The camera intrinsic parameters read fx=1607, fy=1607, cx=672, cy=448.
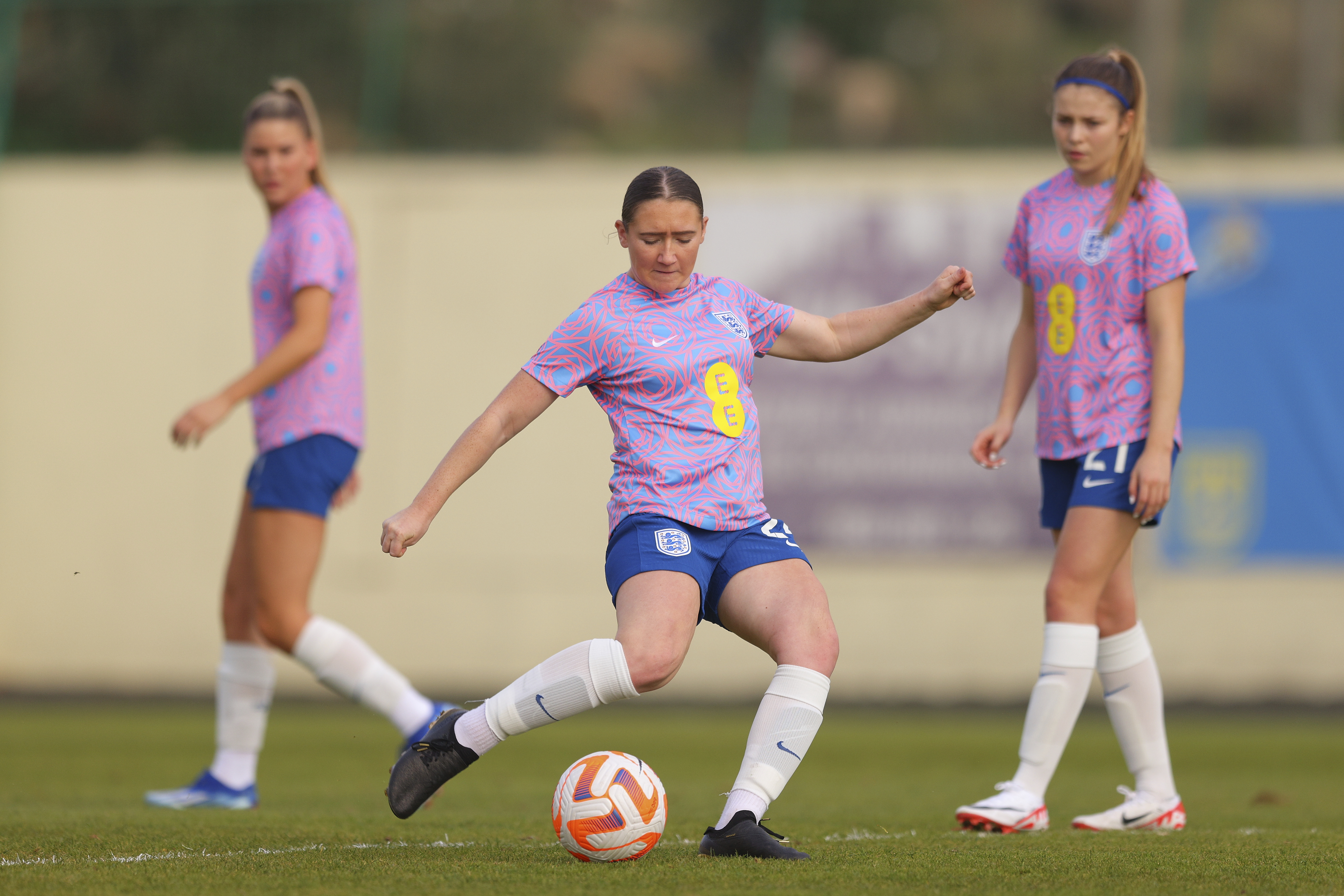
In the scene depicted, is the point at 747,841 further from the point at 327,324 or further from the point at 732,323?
the point at 327,324

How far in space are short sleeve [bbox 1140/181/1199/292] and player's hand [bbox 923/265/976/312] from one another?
736 mm

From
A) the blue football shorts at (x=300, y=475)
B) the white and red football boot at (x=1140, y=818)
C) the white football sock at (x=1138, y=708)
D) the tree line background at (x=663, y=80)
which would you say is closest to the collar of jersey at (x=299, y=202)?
the blue football shorts at (x=300, y=475)

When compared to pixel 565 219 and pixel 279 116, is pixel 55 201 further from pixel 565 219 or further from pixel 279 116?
pixel 279 116

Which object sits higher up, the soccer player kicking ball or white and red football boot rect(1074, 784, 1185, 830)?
the soccer player kicking ball

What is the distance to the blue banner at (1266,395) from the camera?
→ 10930mm

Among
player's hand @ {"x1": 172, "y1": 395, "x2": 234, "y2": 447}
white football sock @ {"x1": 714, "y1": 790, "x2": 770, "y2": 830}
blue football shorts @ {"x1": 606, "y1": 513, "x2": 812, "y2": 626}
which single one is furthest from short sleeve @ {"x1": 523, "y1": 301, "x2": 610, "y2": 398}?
player's hand @ {"x1": 172, "y1": 395, "x2": 234, "y2": 447}

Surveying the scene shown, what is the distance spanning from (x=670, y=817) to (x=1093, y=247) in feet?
7.09

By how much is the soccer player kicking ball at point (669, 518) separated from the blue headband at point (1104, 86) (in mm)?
968

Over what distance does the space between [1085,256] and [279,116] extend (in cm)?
272

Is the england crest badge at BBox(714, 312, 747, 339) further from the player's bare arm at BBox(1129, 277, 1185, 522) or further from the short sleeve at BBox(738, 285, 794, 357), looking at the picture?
the player's bare arm at BBox(1129, 277, 1185, 522)

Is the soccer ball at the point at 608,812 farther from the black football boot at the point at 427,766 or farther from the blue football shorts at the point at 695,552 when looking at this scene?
the blue football shorts at the point at 695,552

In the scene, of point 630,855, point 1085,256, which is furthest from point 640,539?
point 1085,256

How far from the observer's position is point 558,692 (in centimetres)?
380

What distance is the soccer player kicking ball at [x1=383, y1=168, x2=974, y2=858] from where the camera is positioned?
149 inches
